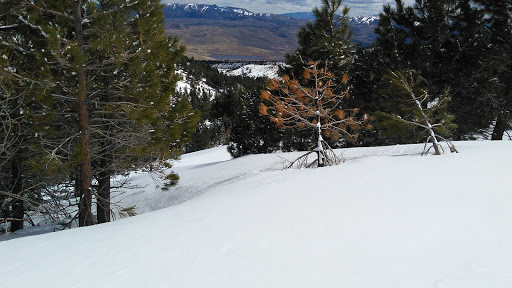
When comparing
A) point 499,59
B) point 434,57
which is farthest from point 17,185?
point 499,59

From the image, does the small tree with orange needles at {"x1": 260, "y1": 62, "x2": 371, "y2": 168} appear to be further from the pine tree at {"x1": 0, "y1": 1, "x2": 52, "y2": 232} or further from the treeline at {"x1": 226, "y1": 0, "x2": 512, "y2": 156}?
the pine tree at {"x1": 0, "y1": 1, "x2": 52, "y2": 232}

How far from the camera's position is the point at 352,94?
647 inches

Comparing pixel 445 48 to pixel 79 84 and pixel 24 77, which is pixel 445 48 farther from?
pixel 24 77

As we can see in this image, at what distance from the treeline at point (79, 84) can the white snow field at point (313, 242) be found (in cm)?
256

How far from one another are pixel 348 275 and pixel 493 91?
1417 centimetres

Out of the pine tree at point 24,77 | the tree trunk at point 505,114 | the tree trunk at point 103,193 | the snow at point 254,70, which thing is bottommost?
the tree trunk at point 103,193

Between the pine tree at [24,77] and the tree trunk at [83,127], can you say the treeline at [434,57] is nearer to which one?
the tree trunk at [83,127]

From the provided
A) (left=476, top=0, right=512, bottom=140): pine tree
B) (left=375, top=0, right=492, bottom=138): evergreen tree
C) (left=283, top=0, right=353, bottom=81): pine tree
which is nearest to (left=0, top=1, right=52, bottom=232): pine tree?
(left=283, top=0, right=353, bottom=81): pine tree

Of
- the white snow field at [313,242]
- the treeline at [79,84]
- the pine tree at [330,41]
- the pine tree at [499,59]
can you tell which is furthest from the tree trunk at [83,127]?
the pine tree at [499,59]

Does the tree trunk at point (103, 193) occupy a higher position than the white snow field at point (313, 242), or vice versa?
the white snow field at point (313, 242)

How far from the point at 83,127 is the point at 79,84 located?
2.93 feet

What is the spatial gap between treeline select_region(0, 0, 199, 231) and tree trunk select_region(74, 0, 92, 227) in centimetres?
2

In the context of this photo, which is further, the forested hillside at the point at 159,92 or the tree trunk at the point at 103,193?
the tree trunk at the point at 103,193

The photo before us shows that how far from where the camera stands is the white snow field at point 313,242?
2.23 metres
